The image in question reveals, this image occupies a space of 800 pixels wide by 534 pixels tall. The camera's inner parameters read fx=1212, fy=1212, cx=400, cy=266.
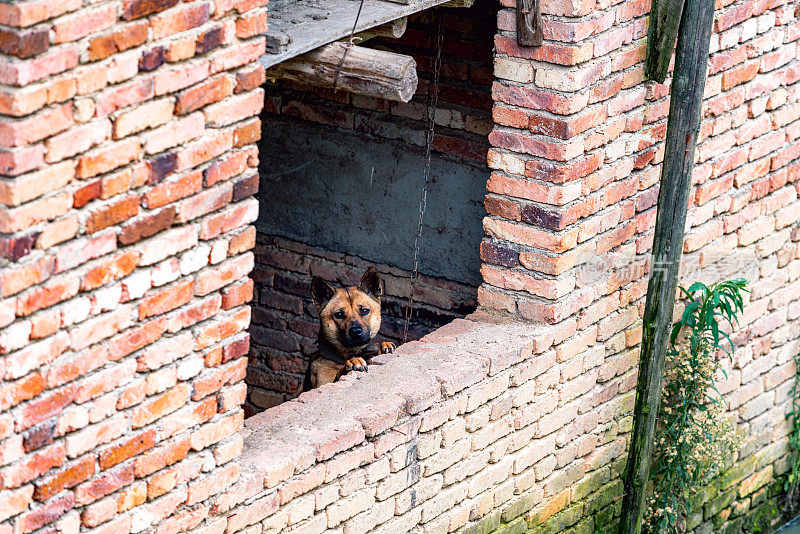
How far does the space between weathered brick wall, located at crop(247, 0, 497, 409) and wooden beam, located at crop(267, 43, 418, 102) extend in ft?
6.17

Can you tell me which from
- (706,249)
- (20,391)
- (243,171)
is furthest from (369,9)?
(706,249)

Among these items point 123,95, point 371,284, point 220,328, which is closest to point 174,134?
point 123,95

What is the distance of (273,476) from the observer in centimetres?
429

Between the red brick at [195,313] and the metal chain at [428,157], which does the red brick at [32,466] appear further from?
the metal chain at [428,157]

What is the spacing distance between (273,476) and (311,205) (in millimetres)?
2988

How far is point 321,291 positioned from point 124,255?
8.56ft

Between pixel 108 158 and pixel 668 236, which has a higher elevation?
pixel 108 158

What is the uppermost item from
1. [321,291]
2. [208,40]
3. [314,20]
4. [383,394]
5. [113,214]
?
[208,40]

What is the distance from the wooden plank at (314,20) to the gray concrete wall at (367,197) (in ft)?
5.98

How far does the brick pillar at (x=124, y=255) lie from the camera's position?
324cm

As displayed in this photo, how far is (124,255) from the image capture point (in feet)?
11.7

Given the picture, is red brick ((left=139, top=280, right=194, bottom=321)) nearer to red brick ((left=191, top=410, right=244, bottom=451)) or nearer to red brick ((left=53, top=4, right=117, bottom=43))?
red brick ((left=191, top=410, right=244, bottom=451))

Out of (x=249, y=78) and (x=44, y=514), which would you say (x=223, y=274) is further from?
(x=44, y=514)

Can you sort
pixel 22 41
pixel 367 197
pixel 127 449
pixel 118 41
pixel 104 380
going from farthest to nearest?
pixel 367 197 < pixel 127 449 < pixel 104 380 < pixel 118 41 < pixel 22 41
